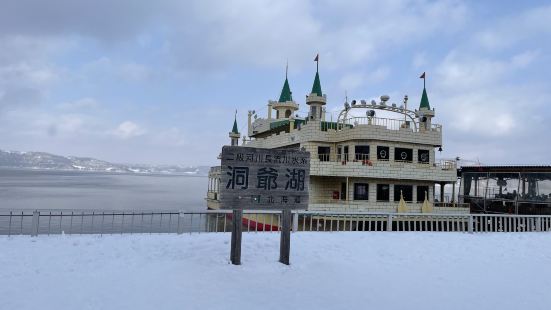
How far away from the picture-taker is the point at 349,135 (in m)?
29.5

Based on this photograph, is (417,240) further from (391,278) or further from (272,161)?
(272,161)

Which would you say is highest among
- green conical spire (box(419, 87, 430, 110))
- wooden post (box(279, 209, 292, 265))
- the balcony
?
green conical spire (box(419, 87, 430, 110))

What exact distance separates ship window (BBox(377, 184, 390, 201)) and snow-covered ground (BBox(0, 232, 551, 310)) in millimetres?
14480

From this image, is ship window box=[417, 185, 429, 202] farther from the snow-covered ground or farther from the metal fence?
the snow-covered ground

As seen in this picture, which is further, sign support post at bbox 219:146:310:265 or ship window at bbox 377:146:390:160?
ship window at bbox 377:146:390:160

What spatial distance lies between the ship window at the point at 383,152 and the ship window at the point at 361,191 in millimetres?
2329

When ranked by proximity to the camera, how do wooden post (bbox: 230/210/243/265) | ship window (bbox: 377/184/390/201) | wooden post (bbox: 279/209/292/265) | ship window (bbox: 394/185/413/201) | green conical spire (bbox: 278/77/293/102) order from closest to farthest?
1. wooden post (bbox: 230/210/243/265)
2. wooden post (bbox: 279/209/292/265)
3. ship window (bbox: 377/184/390/201)
4. ship window (bbox: 394/185/413/201)
5. green conical spire (bbox: 278/77/293/102)

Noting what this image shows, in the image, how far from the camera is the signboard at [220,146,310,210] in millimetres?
11023

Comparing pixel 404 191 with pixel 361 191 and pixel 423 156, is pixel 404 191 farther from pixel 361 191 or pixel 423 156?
pixel 361 191

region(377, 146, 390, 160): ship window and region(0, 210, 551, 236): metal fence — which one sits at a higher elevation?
region(377, 146, 390, 160): ship window

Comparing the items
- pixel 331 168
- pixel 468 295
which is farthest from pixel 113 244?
pixel 331 168

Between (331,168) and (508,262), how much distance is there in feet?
51.9

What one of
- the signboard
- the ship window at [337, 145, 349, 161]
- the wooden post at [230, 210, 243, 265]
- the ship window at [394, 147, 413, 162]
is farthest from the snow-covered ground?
the ship window at [394, 147, 413, 162]

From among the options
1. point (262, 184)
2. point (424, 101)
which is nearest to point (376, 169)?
point (424, 101)
